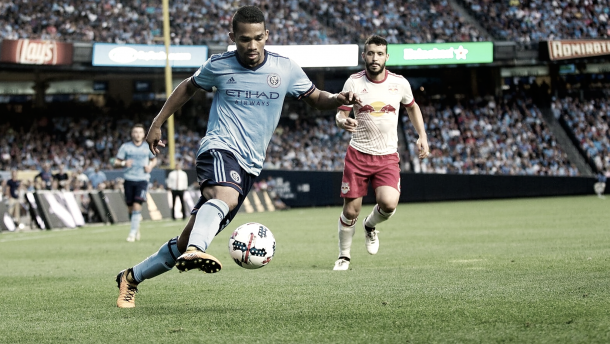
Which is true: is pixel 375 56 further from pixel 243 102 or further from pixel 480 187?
pixel 480 187

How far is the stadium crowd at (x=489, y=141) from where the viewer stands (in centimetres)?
4181

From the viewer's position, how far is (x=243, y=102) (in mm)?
6184

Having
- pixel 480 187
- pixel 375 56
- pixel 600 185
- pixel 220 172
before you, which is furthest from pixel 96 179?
pixel 220 172

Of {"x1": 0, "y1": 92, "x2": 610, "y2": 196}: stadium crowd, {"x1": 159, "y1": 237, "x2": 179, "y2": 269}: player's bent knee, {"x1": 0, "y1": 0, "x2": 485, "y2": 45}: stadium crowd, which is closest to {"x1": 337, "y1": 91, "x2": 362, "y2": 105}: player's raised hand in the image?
{"x1": 159, "y1": 237, "x2": 179, "y2": 269}: player's bent knee

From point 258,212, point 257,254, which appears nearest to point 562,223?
point 257,254

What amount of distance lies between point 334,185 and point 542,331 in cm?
3431

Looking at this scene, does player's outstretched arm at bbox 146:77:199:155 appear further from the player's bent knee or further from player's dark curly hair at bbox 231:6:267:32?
the player's bent knee

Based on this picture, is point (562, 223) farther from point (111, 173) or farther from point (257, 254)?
point (111, 173)

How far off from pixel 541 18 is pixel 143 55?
70.9 feet

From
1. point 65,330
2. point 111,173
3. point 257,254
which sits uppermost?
point 111,173

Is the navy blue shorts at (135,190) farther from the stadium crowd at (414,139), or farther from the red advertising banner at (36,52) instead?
the stadium crowd at (414,139)

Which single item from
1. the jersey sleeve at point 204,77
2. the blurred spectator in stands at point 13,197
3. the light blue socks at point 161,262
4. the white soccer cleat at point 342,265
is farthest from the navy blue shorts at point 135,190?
the jersey sleeve at point 204,77

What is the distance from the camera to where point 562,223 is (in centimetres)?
1803

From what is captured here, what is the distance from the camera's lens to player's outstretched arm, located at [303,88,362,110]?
19.8 feet
